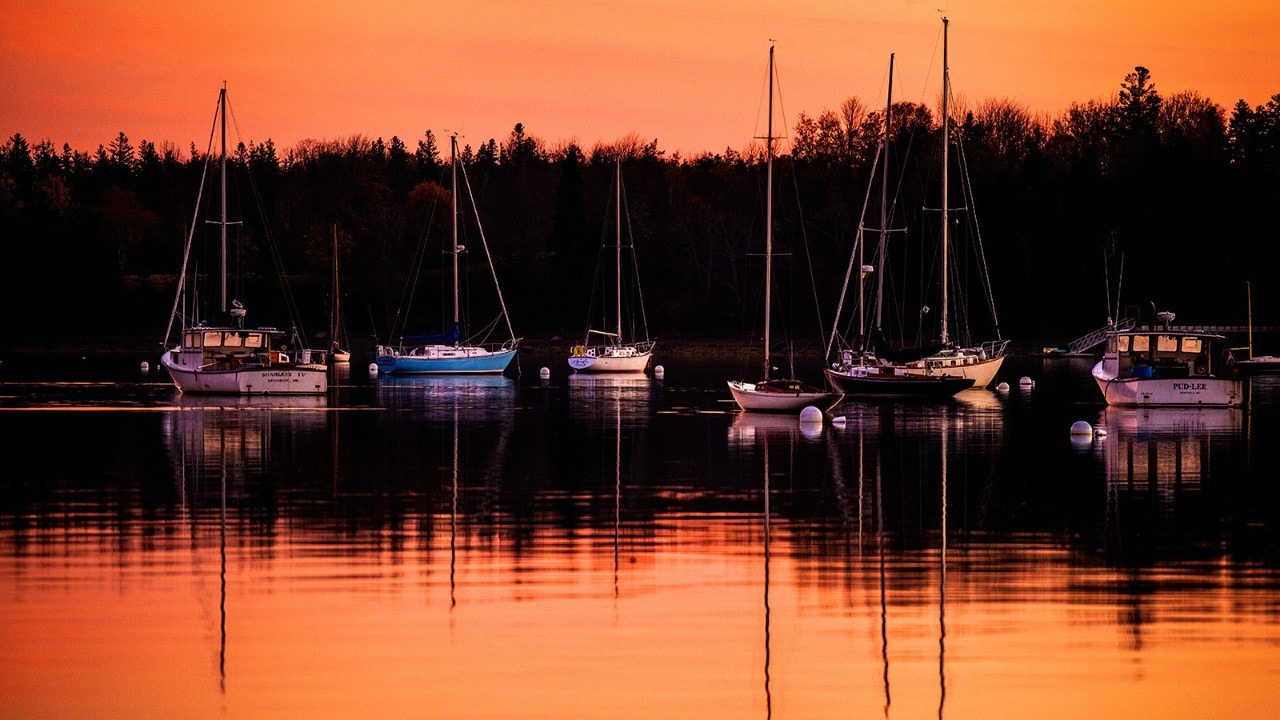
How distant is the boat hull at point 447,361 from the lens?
91500mm

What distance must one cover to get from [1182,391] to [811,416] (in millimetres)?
17007

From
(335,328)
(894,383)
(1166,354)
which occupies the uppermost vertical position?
(335,328)

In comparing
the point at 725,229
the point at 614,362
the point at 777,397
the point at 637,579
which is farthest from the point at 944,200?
the point at 725,229

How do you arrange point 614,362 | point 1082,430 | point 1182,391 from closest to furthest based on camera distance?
point 1082,430
point 1182,391
point 614,362

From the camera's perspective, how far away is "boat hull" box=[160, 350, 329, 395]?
63.0 metres

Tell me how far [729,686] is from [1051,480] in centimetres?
1982

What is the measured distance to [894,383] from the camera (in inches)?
2441

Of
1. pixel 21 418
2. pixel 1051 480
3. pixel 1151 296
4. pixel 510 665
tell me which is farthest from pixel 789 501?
pixel 1151 296

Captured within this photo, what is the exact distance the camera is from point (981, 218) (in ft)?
409

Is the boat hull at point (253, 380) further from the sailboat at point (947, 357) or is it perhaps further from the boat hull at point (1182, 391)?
the boat hull at point (1182, 391)

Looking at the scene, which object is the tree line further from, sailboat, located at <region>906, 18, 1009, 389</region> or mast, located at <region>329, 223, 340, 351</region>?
sailboat, located at <region>906, 18, 1009, 389</region>

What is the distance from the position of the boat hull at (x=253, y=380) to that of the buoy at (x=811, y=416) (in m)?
23.5

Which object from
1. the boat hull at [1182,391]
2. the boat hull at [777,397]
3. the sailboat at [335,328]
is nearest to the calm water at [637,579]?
the boat hull at [777,397]

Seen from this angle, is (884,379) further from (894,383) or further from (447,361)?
(447,361)
